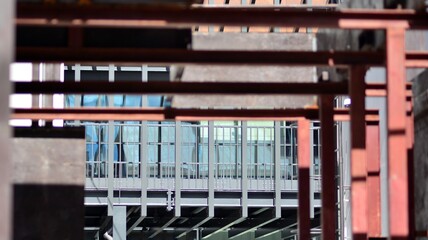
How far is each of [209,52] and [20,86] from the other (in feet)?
12.0

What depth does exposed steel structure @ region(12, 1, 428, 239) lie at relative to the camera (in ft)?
42.6

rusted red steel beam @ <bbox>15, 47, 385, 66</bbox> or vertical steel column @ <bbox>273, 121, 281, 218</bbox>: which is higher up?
rusted red steel beam @ <bbox>15, 47, 385, 66</bbox>

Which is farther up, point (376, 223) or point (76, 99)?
point (76, 99)

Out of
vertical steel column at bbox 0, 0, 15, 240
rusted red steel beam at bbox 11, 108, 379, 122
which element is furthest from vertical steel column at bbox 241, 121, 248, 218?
vertical steel column at bbox 0, 0, 15, 240

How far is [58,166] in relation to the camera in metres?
18.4

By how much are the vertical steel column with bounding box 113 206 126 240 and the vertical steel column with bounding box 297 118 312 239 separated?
70.2ft

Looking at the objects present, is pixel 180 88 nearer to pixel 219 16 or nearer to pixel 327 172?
pixel 327 172

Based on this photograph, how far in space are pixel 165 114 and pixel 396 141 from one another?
636 centimetres

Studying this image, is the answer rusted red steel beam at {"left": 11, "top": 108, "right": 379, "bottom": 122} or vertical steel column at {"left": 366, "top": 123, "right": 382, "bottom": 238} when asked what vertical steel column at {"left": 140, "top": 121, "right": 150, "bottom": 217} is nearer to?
rusted red steel beam at {"left": 11, "top": 108, "right": 379, "bottom": 122}

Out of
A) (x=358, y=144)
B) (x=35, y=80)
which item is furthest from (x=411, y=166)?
(x=35, y=80)

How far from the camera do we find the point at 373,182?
60.7 ft

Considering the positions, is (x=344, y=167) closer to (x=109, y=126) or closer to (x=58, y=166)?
(x=109, y=126)

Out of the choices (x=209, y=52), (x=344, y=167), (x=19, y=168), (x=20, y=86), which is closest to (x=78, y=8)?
(x=209, y=52)

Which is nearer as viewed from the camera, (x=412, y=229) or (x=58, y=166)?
(x=412, y=229)
